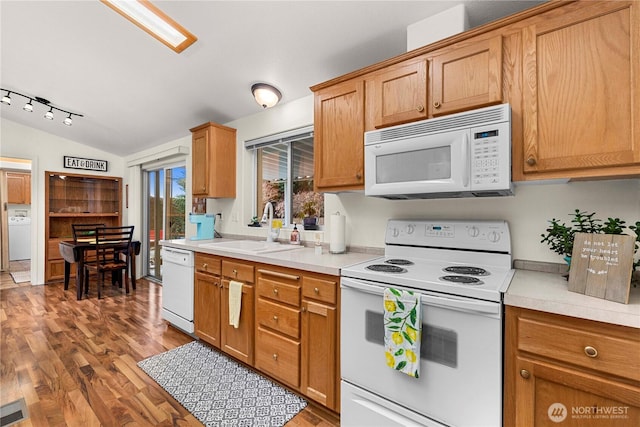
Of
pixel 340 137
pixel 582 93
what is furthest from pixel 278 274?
pixel 582 93

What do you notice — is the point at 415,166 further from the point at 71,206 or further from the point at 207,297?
the point at 71,206

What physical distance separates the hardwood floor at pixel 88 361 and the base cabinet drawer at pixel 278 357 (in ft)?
0.78

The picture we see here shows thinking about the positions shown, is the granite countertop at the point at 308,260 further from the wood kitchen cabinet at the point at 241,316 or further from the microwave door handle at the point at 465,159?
the microwave door handle at the point at 465,159

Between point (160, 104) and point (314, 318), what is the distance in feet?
10.2

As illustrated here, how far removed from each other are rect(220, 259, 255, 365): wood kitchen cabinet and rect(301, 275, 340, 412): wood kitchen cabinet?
0.53 meters

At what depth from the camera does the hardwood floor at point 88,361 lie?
5.65ft

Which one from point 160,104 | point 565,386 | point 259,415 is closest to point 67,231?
point 160,104

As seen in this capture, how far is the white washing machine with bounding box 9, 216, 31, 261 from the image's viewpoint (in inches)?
263

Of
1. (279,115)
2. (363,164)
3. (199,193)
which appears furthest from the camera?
(199,193)

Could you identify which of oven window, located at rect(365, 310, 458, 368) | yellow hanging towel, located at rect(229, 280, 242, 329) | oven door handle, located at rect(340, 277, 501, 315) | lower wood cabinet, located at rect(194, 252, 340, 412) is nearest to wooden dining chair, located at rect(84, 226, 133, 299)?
lower wood cabinet, located at rect(194, 252, 340, 412)

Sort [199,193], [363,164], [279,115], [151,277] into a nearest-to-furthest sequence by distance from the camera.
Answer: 1. [363,164]
2. [279,115]
3. [199,193]
4. [151,277]

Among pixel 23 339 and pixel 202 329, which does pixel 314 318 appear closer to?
pixel 202 329

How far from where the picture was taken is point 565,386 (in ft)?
3.41

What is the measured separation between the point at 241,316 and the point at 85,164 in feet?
16.7
